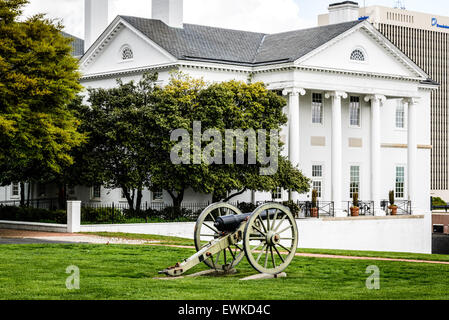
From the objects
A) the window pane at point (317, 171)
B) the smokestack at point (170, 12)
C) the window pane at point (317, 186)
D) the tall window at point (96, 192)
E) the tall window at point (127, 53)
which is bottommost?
the tall window at point (96, 192)

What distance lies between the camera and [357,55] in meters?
51.3

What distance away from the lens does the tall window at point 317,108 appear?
51969 mm

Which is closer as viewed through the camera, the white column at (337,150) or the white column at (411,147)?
the white column at (337,150)

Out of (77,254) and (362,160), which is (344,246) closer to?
(362,160)

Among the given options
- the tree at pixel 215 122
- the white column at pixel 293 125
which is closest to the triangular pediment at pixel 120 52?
the tree at pixel 215 122

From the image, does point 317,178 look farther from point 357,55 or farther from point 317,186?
point 357,55

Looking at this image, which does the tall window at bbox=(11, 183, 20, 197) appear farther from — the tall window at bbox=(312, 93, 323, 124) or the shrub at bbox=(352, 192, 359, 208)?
the shrub at bbox=(352, 192, 359, 208)

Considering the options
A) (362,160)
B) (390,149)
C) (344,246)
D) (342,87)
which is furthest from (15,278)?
(390,149)

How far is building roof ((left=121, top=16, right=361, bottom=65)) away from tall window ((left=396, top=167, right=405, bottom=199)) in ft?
41.2

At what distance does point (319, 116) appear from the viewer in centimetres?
5222

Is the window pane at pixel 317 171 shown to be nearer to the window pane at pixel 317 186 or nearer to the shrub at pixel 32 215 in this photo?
the window pane at pixel 317 186

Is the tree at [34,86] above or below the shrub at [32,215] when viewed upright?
above

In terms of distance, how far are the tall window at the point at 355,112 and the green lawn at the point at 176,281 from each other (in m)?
31.6

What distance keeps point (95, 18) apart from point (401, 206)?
25.0m
